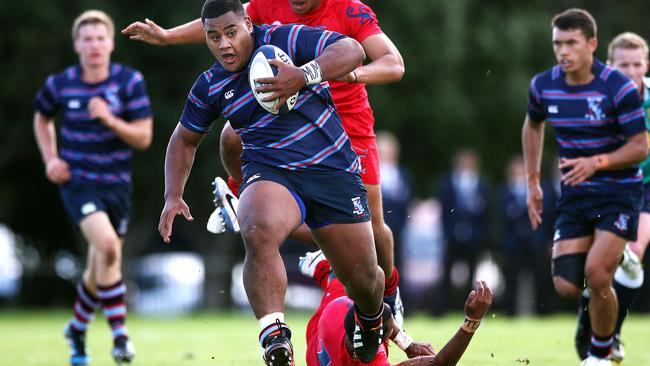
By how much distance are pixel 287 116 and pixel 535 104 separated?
126 inches

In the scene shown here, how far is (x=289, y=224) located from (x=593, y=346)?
3.20 meters

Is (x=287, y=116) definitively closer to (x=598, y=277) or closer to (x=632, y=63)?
(x=598, y=277)

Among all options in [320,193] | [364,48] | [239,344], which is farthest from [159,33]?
[239,344]

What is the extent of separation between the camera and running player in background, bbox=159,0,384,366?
6594 millimetres

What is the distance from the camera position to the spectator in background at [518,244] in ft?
59.3

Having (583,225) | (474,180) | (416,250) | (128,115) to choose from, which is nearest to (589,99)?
(583,225)

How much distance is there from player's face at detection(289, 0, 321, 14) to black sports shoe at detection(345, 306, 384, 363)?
2265 mm

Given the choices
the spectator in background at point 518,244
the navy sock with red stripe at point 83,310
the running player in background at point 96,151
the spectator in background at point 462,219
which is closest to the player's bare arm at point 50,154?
the running player in background at point 96,151

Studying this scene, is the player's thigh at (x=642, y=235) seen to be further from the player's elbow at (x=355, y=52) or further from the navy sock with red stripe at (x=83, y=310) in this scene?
the navy sock with red stripe at (x=83, y=310)

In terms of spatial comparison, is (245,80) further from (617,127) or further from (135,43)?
(135,43)

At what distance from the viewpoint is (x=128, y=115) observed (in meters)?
10.8

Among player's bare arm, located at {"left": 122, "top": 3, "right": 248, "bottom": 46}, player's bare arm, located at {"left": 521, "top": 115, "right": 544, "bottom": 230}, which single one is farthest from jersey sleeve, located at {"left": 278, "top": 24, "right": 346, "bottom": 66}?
player's bare arm, located at {"left": 521, "top": 115, "right": 544, "bottom": 230}

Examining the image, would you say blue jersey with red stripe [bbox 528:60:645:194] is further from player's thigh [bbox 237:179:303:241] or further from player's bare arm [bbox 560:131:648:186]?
player's thigh [bbox 237:179:303:241]

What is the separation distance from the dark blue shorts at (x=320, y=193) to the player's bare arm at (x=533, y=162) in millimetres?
Answer: 2991
